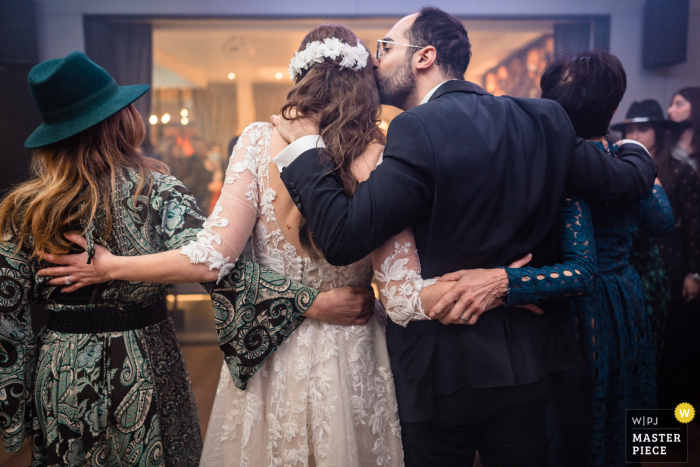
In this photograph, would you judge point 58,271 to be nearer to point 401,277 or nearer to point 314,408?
point 314,408

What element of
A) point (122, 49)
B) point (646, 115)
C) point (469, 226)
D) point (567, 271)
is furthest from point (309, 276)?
point (122, 49)

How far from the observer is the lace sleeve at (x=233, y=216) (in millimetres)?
1058

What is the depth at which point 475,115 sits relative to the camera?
3.42 feet

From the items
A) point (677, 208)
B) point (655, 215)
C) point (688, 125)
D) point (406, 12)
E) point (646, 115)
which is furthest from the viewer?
point (406, 12)

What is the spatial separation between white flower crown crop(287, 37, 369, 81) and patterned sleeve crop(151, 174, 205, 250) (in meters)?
0.51

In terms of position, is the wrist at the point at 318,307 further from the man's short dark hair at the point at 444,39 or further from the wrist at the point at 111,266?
the man's short dark hair at the point at 444,39

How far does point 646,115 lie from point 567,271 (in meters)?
2.56

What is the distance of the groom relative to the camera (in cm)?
98

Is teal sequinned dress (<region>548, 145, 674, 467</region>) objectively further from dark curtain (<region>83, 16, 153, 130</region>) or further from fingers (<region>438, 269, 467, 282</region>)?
dark curtain (<region>83, 16, 153, 130</region>)

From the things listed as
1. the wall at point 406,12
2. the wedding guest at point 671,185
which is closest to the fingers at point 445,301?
the wedding guest at point 671,185

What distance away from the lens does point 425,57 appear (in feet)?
4.02

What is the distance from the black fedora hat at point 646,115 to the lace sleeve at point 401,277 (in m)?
2.36

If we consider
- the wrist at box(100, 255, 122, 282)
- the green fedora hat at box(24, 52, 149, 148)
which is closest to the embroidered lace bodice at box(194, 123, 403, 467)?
the wrist at box(100, 255, 122, 282)

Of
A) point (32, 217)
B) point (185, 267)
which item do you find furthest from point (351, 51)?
point (32, 217)
